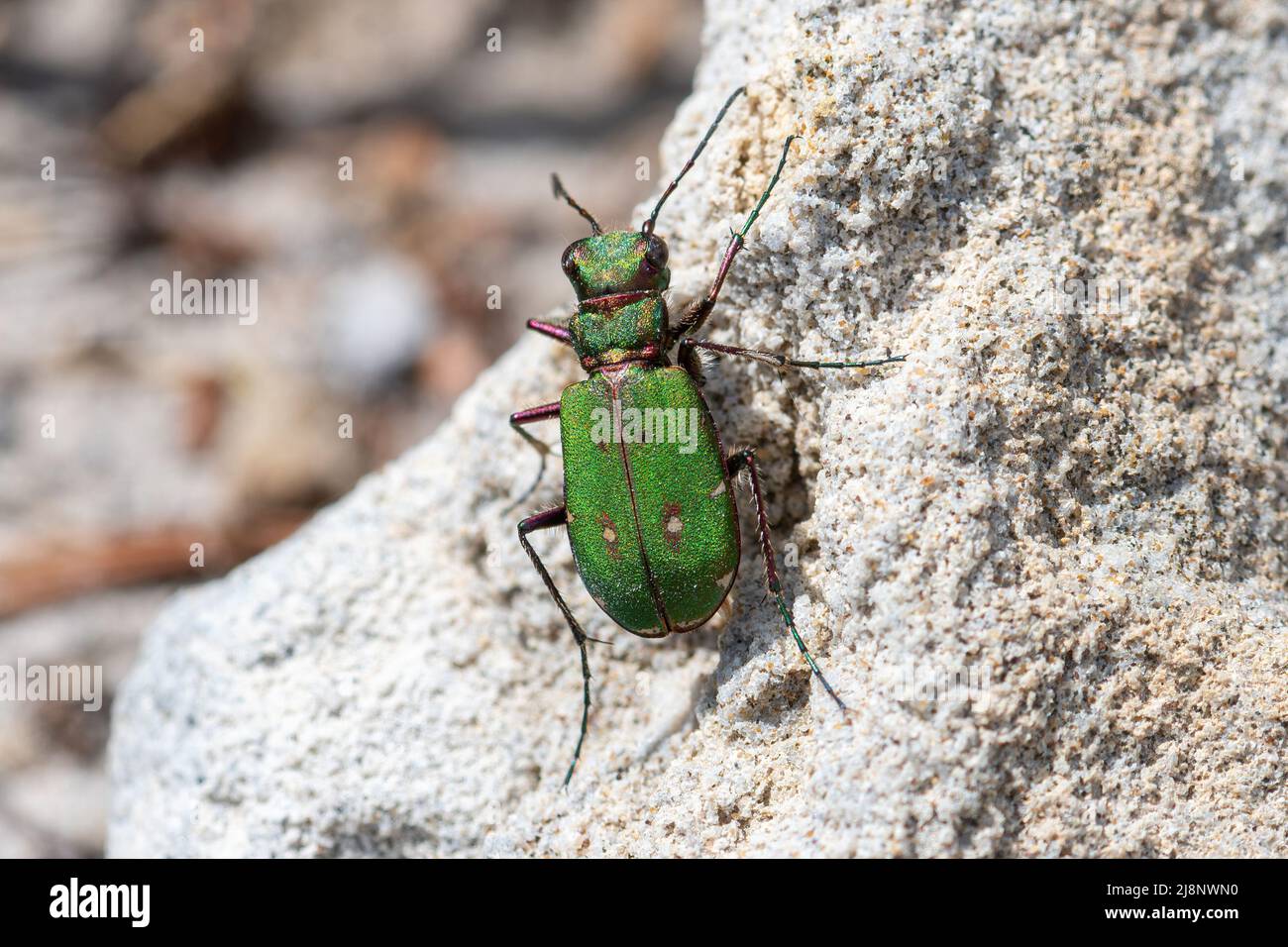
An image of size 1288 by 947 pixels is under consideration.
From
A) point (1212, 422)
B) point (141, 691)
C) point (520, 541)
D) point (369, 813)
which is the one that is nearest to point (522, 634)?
point (520, 541)

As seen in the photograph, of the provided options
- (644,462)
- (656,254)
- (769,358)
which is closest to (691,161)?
(656,254)

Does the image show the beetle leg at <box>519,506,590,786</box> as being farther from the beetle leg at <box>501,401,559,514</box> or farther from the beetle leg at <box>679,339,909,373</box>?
the beetle leg at <box>679,339,909,373</box>

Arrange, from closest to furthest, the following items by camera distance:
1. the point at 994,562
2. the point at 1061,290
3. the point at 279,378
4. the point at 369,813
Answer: the point at 994,562 → the point at 1061,290 → the point at 369,813 → the point at 279,378

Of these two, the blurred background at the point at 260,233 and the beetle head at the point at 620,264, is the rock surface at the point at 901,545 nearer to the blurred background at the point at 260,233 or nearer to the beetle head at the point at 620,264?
the beetle head at the point at 620,264

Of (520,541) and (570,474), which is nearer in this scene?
(570,474)

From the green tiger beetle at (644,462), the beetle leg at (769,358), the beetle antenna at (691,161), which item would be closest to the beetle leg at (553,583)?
the green tiger beetle at (644,462)
